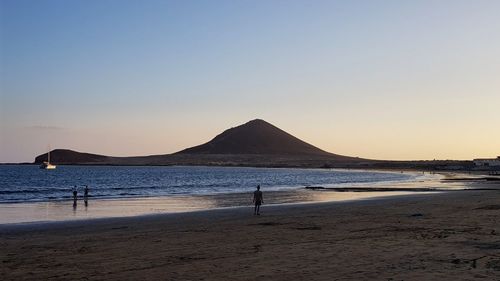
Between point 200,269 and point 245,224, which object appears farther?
point 245,224

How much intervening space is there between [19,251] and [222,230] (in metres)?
7.17

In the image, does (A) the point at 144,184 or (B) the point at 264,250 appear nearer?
(B) the point at 264,250

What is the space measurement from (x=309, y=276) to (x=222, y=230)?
946 centimetres

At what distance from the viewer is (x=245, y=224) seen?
22.3 meters

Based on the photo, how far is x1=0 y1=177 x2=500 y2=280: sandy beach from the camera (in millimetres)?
11078

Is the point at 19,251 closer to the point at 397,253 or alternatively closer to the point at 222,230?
the point at 222,230

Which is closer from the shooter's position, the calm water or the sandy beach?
the sandy beach

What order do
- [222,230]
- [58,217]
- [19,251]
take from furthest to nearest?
1. [58,217]
2. [222,230]
3. [19,251]

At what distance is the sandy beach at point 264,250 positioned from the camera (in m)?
11.1

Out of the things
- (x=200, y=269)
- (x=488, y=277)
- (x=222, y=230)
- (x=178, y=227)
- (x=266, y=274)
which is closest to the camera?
(x=488, y=277)

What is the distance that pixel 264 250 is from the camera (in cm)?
1416

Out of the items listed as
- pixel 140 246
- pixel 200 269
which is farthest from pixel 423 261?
pixel 140 246

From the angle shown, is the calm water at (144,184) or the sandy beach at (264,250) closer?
the sandy beach at (264,250)

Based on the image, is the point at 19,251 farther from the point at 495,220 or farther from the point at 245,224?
the point at 495,220
